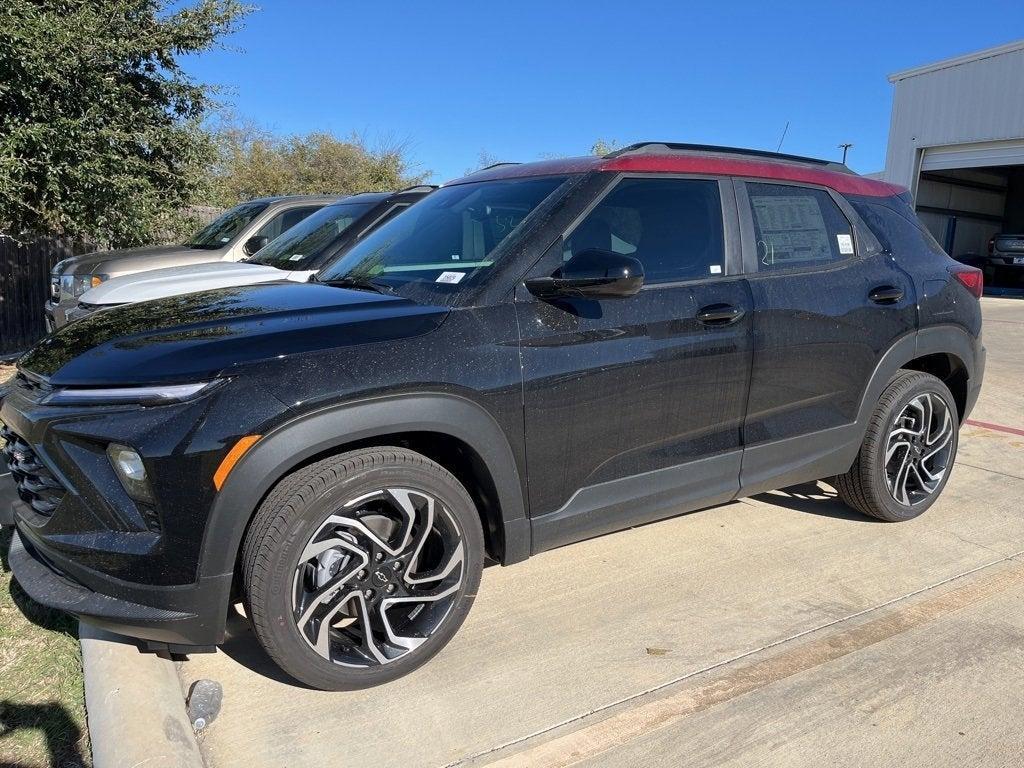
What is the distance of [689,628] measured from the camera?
3.25 metres

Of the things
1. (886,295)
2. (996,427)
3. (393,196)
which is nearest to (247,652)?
(886,295)

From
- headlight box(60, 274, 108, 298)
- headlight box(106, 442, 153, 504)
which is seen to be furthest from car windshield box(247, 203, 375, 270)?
headlight box(106, 442, 153, 504)

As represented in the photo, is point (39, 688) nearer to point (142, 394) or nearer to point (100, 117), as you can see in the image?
point (142, 394)

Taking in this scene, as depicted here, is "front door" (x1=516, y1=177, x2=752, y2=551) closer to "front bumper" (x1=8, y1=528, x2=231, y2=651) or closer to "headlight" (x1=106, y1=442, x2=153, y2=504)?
"front bumper" (x1=8, y1=528, x2=231, y2=651)

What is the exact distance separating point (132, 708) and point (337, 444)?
106cm

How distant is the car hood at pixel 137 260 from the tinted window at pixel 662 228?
215 inches

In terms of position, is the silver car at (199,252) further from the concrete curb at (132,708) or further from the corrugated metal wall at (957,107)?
the corrugated metal wall at (957,107)

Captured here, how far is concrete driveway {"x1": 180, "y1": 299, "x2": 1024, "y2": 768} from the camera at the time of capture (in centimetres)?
254

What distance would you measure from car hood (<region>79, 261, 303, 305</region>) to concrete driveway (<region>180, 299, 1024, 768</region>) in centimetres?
349

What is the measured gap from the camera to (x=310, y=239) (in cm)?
708

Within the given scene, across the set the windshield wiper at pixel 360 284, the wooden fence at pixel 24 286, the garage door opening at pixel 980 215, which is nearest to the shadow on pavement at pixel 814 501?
the windshield wiper at pixel 360 284

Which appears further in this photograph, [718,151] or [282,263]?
[282,263]

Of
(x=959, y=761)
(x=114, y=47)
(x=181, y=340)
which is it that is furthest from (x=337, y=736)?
(x=114, y=47)

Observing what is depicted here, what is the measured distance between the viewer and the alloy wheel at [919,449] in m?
4.19
